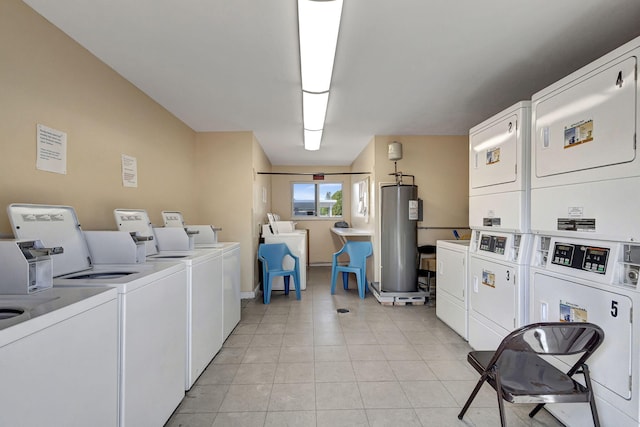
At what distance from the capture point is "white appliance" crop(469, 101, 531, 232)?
2123 mm

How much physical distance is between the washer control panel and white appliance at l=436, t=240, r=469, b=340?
105cm

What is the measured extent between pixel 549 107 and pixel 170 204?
3.71 m

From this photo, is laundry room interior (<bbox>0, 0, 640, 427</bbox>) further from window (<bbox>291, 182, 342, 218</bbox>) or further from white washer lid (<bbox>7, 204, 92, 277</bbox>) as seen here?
window (<bbox>291, 182, 342, 218</bbox>)

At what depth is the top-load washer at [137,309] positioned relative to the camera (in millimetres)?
1363

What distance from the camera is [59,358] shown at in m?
0.98

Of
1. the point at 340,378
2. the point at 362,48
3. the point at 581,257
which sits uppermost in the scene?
the point at 362,48

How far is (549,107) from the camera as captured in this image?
1.90m

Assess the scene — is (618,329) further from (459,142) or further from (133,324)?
(459,142)

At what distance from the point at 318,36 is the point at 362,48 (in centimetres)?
53

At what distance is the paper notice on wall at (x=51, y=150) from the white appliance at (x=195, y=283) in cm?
51

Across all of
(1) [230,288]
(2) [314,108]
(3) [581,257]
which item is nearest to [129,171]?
(1) [230,288]

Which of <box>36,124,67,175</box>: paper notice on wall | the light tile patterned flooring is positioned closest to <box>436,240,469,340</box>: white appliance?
the light tile patterned flooring

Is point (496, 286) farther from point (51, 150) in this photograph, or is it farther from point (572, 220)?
point (51, 150)

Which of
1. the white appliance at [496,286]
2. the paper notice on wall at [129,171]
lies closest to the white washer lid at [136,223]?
the paper notice on wall at [129,171]
